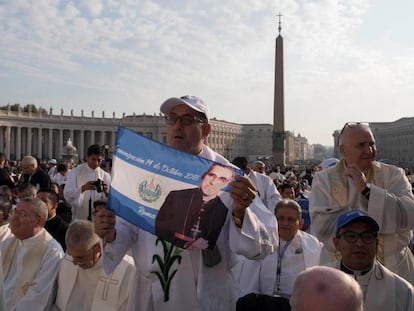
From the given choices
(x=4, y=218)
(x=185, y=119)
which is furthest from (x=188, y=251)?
(x=4, y=218)

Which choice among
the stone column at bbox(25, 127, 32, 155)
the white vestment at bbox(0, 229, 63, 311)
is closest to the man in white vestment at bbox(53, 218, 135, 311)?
the white vestment at bbox(0, 229, 63, 311)

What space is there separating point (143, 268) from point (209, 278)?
473mm

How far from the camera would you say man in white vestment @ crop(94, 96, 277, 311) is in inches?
125

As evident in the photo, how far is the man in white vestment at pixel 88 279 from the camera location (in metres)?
4.68

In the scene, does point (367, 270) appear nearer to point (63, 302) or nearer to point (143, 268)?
point (143, 268)

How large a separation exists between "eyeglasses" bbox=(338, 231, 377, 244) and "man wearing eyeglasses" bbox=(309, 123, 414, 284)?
0.40 metres

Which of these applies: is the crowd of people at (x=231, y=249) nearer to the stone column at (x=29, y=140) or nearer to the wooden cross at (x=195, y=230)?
the wooden cross at (x=195, y=230)

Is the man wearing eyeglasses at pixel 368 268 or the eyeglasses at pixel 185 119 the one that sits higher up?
the eyeglasses at pixel 185 119

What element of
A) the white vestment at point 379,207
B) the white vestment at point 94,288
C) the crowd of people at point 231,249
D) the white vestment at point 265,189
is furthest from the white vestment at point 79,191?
the white vestment at point 379,207

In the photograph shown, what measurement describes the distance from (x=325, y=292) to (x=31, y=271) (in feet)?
12.6

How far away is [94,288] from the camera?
4824 millimetres

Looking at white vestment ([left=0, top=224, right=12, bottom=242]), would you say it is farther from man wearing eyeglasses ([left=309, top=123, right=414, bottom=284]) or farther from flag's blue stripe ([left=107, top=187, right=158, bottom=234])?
man wearing eyeglasses ([left=309, top=123, right=414, bottom=284])

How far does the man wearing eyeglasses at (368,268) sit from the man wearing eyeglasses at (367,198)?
0.41 m

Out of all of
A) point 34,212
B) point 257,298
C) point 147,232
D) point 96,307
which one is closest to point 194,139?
point 147,232
